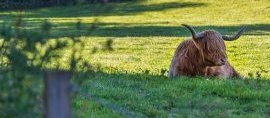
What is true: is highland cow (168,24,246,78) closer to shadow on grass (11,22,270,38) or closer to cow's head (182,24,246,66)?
cow's head (182,24,246,66)

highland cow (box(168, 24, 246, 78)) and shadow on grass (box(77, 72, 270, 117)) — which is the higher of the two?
highland cow (box(168, 24, 246, 78))

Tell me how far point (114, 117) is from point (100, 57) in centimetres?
1518

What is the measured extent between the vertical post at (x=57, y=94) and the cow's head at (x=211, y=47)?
32.2ft

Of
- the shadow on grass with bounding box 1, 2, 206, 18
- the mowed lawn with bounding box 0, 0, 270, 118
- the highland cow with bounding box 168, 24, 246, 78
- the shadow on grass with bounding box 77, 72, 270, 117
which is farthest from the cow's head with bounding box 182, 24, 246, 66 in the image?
the shadow on grass with bounding box 1, 2, 206, 18

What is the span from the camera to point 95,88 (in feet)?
34.1

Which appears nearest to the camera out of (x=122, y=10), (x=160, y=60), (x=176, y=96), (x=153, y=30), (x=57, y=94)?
(x=57, y=94)

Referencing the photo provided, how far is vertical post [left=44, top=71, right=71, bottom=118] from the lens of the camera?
144 inches

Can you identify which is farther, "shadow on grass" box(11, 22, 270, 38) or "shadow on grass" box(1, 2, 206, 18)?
"shadow on grass" box(1, 2, 206, 18)

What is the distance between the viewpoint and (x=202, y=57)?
1372 cm

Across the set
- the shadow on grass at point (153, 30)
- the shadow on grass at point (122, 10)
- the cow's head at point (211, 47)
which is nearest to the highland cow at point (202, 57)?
the cow's head at point (211, 47)

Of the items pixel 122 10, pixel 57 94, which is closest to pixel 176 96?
pixel 57 94

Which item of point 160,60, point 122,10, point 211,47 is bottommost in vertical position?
point 160,60

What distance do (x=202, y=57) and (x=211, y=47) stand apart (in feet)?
1.20

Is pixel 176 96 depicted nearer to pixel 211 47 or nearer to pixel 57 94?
pixel 211 47
